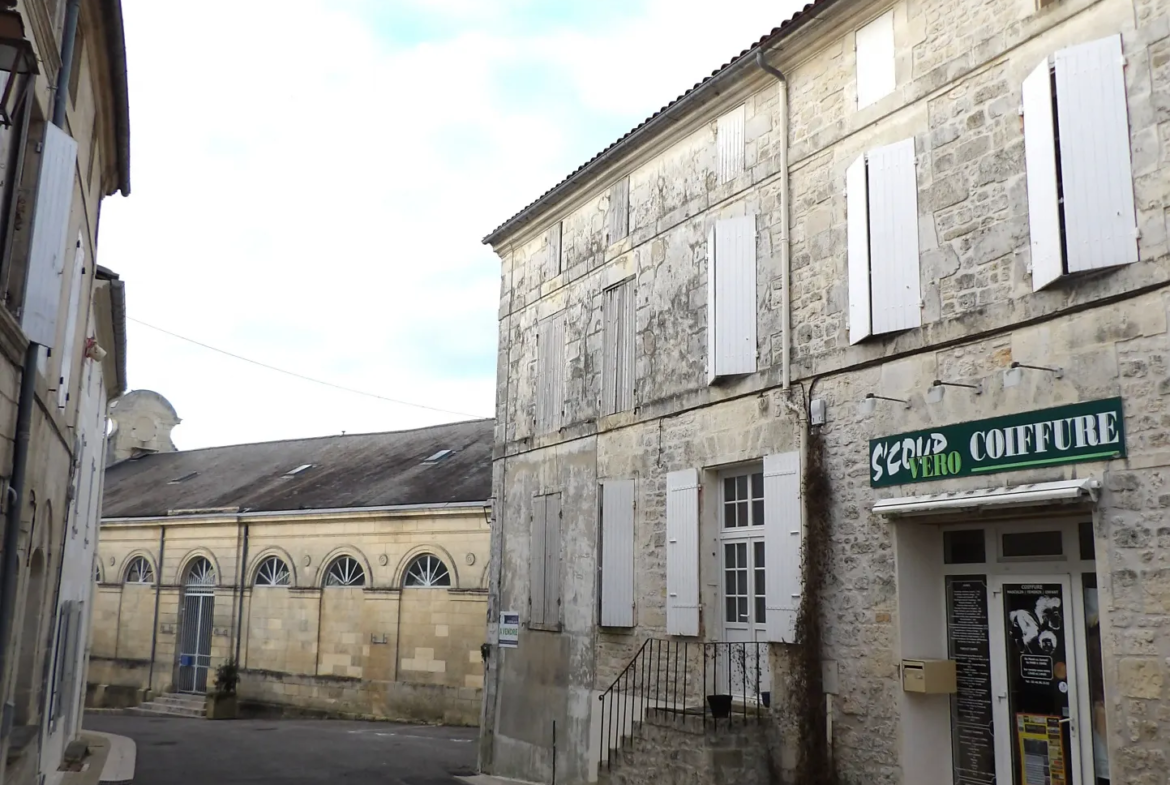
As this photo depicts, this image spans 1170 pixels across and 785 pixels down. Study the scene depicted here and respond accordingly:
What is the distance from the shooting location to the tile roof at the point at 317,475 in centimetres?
2242

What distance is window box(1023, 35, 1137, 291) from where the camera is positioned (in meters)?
6.20

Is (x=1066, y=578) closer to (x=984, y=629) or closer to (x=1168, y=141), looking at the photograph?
(x=984, y=629)

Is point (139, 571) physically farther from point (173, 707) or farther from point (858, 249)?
point (858, 249)

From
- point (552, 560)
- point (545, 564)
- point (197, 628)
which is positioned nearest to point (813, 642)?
point (552, 560)

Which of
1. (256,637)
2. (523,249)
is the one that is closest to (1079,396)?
(523,249)

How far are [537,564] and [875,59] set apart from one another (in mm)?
6735

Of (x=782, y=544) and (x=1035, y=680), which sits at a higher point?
(x=782, y=544)

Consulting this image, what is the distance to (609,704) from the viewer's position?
34.3 feet

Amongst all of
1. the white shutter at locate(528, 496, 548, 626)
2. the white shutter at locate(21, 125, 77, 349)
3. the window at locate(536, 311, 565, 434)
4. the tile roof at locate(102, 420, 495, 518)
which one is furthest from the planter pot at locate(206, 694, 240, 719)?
the white shutter at locate(21, 125, 77, 349)

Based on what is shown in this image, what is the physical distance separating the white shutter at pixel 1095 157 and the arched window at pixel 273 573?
791 inches

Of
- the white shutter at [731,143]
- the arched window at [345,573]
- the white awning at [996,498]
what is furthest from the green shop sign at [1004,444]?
→ the arched window at [345,573]

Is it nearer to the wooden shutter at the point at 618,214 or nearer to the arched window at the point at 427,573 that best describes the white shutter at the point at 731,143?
the wooden shutter at the point at 618,214

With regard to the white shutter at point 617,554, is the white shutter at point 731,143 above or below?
above

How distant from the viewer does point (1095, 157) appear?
632 cm
